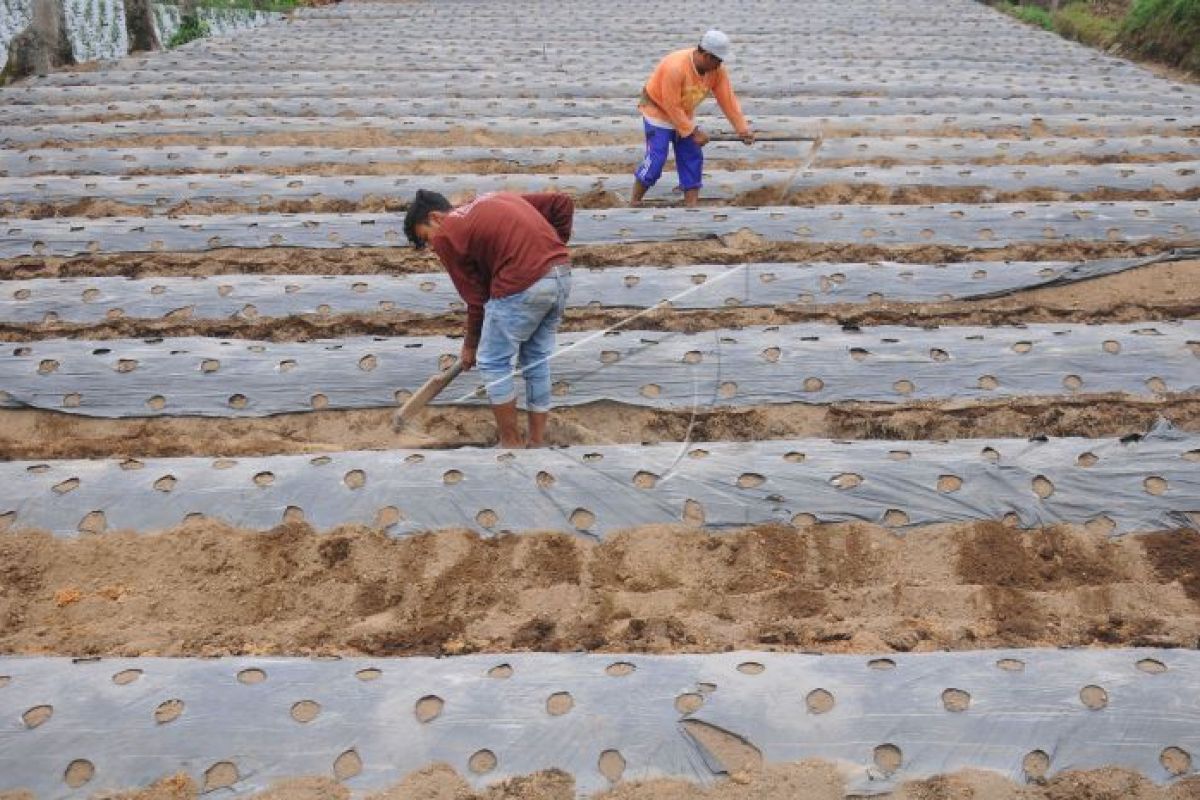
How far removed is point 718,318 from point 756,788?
319 cm

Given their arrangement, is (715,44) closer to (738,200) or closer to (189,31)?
(738,200)

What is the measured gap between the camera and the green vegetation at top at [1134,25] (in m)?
12.3

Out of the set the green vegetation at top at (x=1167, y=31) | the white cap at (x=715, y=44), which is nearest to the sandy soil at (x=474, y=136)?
the white cap at (x=715, y=44)

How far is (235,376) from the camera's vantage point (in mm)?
4609

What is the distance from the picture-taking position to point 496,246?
157 inches

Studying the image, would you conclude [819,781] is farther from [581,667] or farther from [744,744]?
[581,667]

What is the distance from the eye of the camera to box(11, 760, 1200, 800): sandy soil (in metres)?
2.37

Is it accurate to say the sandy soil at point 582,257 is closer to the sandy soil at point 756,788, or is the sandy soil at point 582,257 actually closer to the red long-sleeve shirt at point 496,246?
the red long-sleeve shirt at point 496,246

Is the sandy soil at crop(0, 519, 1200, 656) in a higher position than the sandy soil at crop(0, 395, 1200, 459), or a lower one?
lower

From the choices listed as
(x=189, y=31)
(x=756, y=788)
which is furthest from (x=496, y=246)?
(x=189, y=31)

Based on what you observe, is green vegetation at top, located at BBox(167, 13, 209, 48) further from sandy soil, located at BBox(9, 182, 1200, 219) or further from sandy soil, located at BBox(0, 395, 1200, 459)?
sandy soil, located at BBox(0, 395, 1200, 459)

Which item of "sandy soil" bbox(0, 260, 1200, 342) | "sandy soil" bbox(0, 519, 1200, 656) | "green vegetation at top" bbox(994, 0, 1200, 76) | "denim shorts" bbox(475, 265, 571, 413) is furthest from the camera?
"green vegetation at top" bbox(994, 0, 1200, 76)

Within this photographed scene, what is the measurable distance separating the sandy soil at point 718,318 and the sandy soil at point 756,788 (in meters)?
2.98

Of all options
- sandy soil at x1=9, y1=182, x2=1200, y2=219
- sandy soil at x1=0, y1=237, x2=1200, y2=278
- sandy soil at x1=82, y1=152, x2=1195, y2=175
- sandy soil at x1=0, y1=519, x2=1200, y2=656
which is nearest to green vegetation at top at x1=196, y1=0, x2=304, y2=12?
sandy soil at x1=82, y1=152, x2=1195, y2=175
